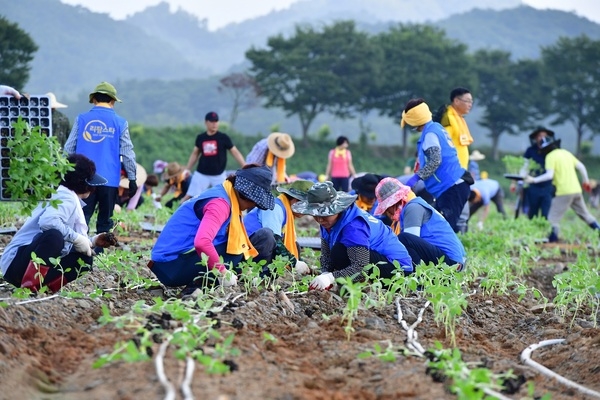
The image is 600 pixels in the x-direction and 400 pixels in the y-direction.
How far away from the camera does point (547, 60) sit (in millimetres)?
58031

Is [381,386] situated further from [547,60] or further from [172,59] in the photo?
[172,59]

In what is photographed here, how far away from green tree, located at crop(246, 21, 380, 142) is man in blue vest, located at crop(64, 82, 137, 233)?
4191 cm

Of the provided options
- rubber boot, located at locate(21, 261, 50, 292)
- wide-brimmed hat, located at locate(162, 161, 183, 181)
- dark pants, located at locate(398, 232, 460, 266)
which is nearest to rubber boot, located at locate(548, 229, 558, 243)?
wide-brimmed hat, located at locate(162, 161, 183, 181)

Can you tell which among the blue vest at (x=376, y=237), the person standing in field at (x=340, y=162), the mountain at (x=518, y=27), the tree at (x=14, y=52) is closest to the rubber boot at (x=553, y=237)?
the person standing in field at (x=340, y=162)

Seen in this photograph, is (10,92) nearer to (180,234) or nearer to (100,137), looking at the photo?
(100,137)

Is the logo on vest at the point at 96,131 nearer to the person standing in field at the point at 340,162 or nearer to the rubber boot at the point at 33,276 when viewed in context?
the rubber boot at the point at 33,276

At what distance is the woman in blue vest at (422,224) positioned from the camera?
6832 mm

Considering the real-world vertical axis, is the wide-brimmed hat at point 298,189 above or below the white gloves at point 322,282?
above

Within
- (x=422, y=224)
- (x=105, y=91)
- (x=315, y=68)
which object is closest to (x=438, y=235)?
(x=422, y=224)

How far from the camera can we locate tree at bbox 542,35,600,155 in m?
56.9

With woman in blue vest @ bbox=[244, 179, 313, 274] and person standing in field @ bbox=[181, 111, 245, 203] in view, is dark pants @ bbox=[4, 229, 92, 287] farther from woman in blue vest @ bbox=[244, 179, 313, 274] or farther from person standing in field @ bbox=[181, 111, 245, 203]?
person standing in field @ bbox=[181, 111, 245, 203]

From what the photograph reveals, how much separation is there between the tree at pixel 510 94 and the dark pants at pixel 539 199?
1703 inches

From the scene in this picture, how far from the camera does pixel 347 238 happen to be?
19.8 ft

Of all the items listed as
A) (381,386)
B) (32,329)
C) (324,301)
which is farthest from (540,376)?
(32,329)
